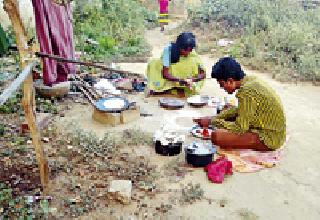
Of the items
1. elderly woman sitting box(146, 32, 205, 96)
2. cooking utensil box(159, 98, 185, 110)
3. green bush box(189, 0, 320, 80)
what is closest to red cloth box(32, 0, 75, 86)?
elderly woman sitting box(146, 32, 205, 96)

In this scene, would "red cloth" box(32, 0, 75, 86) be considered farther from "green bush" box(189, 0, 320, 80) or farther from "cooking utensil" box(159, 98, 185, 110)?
"green bush" box(189, 0, 320, 80)

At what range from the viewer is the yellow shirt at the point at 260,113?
4359 mm

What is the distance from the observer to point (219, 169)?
13.6 ft

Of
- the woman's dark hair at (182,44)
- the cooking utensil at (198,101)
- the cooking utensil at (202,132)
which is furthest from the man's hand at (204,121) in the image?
the woman's dark hair at (182,44)

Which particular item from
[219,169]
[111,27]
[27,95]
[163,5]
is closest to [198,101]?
[219,169]

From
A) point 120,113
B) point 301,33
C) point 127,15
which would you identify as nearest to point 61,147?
point 120,113

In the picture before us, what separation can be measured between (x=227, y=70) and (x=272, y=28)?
558cm

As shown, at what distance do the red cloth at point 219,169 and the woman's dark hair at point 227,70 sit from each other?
81 cm

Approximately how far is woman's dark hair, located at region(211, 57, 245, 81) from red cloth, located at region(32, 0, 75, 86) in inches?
96.9

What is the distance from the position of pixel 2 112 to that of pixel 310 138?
149 inches

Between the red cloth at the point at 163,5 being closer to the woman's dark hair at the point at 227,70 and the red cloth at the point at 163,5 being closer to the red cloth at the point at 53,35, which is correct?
the red cloth at the point at 53,35

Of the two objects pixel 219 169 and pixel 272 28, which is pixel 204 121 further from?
pixel 272 28

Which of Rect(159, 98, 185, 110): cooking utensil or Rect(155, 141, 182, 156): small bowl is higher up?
Rect(159, 98, 185, 110): cooking utensil

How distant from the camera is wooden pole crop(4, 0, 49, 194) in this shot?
3.62m
